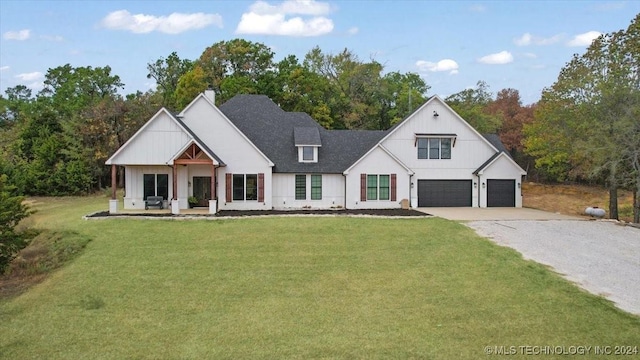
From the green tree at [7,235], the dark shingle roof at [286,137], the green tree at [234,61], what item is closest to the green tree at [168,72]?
the green tree at [234,61]

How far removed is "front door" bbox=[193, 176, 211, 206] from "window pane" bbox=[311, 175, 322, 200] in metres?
5.35

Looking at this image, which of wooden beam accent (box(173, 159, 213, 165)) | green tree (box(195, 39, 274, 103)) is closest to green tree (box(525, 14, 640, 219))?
wooden beam accent (box(173, 159, 213, 165))

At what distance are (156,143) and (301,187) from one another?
759 cm

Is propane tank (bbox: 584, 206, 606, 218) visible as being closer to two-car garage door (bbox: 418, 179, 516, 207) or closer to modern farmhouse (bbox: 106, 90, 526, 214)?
modern farmhouse (bbox: 106, 90, 526, 214)

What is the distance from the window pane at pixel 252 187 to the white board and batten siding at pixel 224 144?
1.10 ft

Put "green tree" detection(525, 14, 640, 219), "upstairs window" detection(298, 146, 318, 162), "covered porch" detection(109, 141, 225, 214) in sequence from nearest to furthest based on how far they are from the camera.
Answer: "green tree" detection(525, 14, 640, 219) < "covered porch" detection(109, 141, 225, 214) < "upstairs window" detection(298, 146, 318, 162)

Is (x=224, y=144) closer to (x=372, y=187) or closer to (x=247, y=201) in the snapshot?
(x=247, y=201)

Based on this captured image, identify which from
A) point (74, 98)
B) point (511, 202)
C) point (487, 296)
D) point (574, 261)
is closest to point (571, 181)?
point (511, 202)

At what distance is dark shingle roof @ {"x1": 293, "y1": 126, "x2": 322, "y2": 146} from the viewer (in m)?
25.5

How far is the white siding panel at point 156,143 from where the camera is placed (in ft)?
73.9

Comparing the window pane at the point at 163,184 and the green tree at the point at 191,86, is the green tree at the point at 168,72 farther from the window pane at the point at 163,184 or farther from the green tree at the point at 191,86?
the window pane at the point at 163,184

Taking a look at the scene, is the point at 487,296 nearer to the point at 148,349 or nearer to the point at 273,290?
the point at 273,290

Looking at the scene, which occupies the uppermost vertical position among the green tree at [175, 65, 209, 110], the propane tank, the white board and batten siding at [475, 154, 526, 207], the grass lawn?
the green tree at [175, 65, 209, 110]

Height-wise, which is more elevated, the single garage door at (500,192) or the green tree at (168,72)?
the green tree at (168,72)
